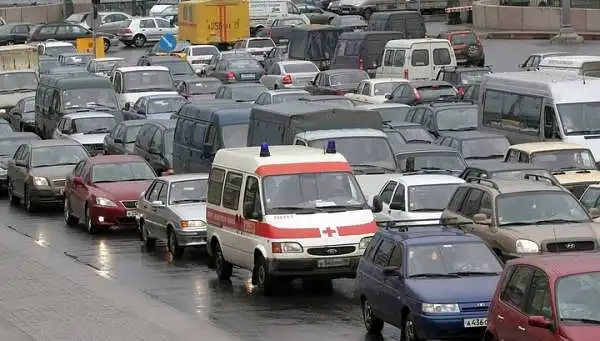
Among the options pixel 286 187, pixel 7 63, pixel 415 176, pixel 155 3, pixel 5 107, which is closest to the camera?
pixel 286 187

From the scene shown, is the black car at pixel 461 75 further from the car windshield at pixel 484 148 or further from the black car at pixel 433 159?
the black car at pixel 433 159

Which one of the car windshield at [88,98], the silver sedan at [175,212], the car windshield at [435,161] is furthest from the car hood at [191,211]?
the car windshield at [88,98]

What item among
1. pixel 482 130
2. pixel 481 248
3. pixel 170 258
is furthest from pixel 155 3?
pixel 481 248

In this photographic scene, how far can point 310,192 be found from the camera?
22.6 metres

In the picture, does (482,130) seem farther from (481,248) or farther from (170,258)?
(481,248)

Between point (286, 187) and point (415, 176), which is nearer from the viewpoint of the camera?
point (286, 187)

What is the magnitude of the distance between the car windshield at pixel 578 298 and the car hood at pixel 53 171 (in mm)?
21406

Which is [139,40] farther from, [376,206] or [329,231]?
[329,231]

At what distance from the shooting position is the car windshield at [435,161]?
28.8m

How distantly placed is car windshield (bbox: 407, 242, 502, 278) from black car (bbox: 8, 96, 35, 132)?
3075 centimetres

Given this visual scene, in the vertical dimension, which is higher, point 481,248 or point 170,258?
point 481,248

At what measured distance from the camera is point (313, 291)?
75.3 ft

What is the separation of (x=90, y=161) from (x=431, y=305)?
51.5 feet

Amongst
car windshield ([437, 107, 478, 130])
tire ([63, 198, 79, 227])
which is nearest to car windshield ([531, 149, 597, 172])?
car windshield ([437, 107, 478, 130])
